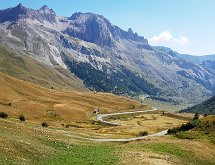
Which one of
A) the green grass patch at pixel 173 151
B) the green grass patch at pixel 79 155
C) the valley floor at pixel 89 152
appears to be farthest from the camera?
the green grass patch at pixel 173 151

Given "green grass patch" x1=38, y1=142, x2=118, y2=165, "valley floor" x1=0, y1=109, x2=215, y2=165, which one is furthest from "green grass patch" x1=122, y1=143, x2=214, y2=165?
"green grass patch" x1=38, y1=142, x2=118, y2=165

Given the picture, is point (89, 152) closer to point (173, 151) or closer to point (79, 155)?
point (79, 155)

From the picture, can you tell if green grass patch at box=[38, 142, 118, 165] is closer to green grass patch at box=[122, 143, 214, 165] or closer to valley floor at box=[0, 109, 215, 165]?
valley floor at box=[0, 109, 215, 165]

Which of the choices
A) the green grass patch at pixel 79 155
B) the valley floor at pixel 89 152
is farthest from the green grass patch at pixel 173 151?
the green grass patch at pixel 79 155

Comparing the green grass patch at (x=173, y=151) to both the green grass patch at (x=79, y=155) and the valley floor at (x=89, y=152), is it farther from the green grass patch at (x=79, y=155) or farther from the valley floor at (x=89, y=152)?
the green grass patch at (x=79, y=155)

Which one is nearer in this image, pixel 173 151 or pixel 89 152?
pixel 89 152

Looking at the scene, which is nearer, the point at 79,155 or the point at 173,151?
the point at 79,155

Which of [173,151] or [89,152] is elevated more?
[89,152]

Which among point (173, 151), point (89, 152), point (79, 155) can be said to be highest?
point (79, 155)

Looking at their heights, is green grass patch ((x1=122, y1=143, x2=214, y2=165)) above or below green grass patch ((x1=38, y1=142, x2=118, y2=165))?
below

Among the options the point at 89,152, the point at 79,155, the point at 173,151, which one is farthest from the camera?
the point at 173,151

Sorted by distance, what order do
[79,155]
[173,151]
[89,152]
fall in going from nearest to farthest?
[79,155] < [89,152] < [173,151]

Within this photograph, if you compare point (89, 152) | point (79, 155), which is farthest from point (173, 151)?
point (79, 155)

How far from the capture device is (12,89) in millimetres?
198000
